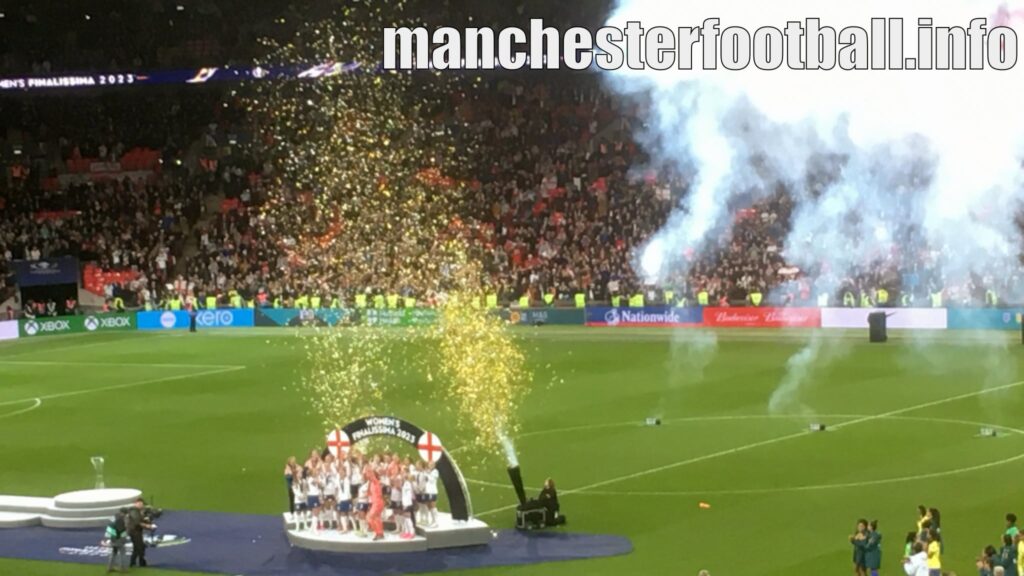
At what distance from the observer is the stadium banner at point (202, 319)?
75.9 meters

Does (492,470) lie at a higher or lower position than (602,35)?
lower

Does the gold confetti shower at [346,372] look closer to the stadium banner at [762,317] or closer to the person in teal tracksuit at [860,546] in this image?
the stadium banner at [762,317]

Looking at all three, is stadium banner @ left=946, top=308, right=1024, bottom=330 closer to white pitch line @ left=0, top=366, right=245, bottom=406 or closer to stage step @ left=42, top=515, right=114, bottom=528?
white pitch line @ left=0, top=366, right=245, bottom=406

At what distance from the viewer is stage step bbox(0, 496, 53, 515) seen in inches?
1243

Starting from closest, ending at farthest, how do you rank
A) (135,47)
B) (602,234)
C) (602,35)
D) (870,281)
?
(602,35), (870,281), (602,234), (135,47)

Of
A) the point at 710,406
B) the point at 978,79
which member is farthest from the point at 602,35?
the point at 978,79

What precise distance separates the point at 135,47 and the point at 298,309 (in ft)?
73.7

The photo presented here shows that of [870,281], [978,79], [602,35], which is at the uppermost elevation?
[602,35]

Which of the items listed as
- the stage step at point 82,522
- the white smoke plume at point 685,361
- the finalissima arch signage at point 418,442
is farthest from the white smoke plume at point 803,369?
the stage step at point 82,522

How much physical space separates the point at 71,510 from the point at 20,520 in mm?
1191

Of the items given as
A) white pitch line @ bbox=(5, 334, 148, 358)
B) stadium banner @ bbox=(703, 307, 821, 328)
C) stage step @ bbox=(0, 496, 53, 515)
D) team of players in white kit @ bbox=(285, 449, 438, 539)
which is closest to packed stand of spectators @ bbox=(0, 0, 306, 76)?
white pitch line @ bbox=(5, 334, 148, 358)

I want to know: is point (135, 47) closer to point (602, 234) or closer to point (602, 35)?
point (602, 234)

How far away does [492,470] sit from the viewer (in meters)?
35.7

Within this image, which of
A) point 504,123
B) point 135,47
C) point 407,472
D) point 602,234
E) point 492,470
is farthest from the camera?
point 135,47
